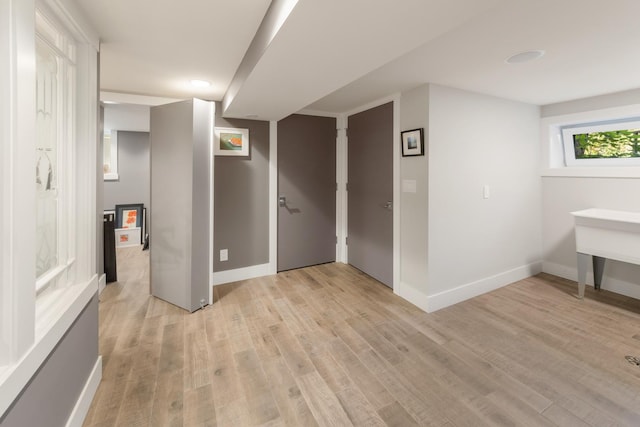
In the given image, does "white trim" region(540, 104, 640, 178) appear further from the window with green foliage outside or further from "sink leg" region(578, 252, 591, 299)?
"sink leg" region(578, 252, 591, 299)

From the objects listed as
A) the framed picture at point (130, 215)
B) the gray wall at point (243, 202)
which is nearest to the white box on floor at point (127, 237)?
the framed picture at point (130, 215)

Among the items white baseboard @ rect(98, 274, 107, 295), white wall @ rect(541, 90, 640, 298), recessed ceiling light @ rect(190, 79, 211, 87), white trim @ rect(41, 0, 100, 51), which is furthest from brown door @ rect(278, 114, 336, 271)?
white wall @ rect(541, 90, 640, 298)

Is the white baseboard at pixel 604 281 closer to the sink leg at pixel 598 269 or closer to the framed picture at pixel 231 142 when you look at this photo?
the sink leg at pixel 598 269

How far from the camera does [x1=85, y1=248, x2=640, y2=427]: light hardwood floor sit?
4.97ft

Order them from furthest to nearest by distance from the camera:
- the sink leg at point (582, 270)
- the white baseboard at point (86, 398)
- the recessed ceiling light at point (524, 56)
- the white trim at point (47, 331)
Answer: the sink leg at point (582, 270) < the recessed ceiling light at point (524, 56) < the white baseboard at point (86, 398) < the white trim at point (47, 331)

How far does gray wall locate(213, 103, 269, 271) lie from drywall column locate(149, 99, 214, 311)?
22.9 inches

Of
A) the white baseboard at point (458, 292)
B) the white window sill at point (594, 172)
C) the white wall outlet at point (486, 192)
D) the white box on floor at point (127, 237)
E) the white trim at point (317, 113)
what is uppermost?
the white trim at point (317, 113)

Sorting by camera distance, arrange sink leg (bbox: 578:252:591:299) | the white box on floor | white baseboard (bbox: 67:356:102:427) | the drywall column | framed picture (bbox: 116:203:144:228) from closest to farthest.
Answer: white baseboard (bbox: 67:356:102:427), the drywall column, sink leg (bbox: 578:252:591:299), the white box on floor, framed picture (bbox: 116:203:144:228)

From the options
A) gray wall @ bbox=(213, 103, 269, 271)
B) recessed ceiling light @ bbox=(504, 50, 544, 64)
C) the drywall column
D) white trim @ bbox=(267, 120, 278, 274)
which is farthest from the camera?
white trim @ bbox=(267, 120, 278, 274)

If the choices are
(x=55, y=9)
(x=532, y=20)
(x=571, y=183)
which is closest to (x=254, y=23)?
(x=55, y=9)

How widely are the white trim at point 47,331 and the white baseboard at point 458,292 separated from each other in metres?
2.53

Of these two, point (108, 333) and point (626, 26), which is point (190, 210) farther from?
point (626, 26)

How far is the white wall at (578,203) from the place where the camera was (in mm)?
2867

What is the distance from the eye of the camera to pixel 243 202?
343 centimetres
